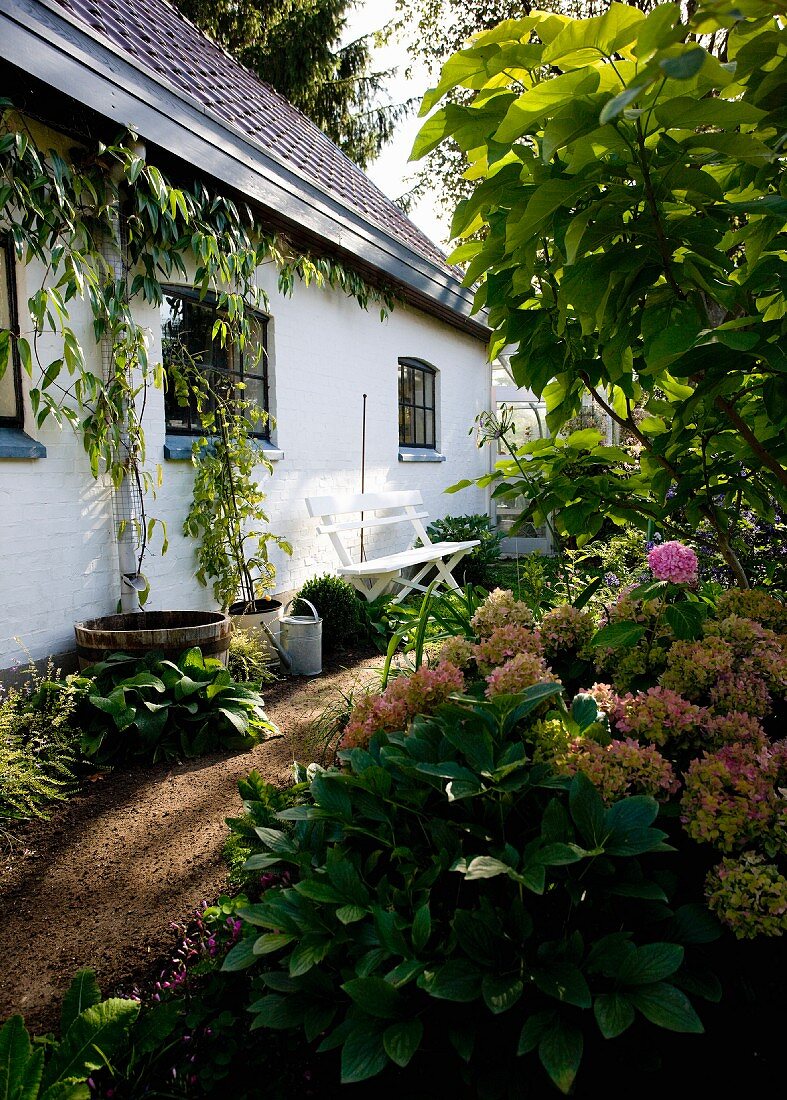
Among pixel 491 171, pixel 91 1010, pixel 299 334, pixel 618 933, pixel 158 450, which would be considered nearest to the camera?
pixel 618 933

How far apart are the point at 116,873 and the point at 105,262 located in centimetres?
299

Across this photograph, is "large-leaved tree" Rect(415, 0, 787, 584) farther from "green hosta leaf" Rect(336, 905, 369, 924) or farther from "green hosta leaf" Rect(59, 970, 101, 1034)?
"green hosta leaf" Rect(59, 970, 101, 1034)

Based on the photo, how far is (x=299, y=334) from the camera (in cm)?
596

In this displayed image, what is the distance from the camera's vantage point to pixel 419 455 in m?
8.30

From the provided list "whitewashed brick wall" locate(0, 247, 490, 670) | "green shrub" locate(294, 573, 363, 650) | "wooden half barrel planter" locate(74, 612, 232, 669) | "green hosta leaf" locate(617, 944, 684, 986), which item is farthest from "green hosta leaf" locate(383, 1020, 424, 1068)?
"green shrub" locate(294, 573, 363, 650)

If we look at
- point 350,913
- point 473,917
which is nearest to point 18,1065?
point 350,913

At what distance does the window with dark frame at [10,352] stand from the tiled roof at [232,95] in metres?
1.12

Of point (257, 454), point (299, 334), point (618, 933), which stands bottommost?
point (618, 933)

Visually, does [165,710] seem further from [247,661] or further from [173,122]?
[173,122]

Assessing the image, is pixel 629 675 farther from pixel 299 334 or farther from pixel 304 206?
pixel 299 334

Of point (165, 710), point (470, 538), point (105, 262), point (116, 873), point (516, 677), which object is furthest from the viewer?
point (470, 538)

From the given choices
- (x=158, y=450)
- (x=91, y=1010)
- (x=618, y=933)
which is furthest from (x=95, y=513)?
(x=618, y=933)

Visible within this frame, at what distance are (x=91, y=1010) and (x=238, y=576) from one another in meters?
3.68

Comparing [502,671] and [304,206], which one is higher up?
[304,206]
